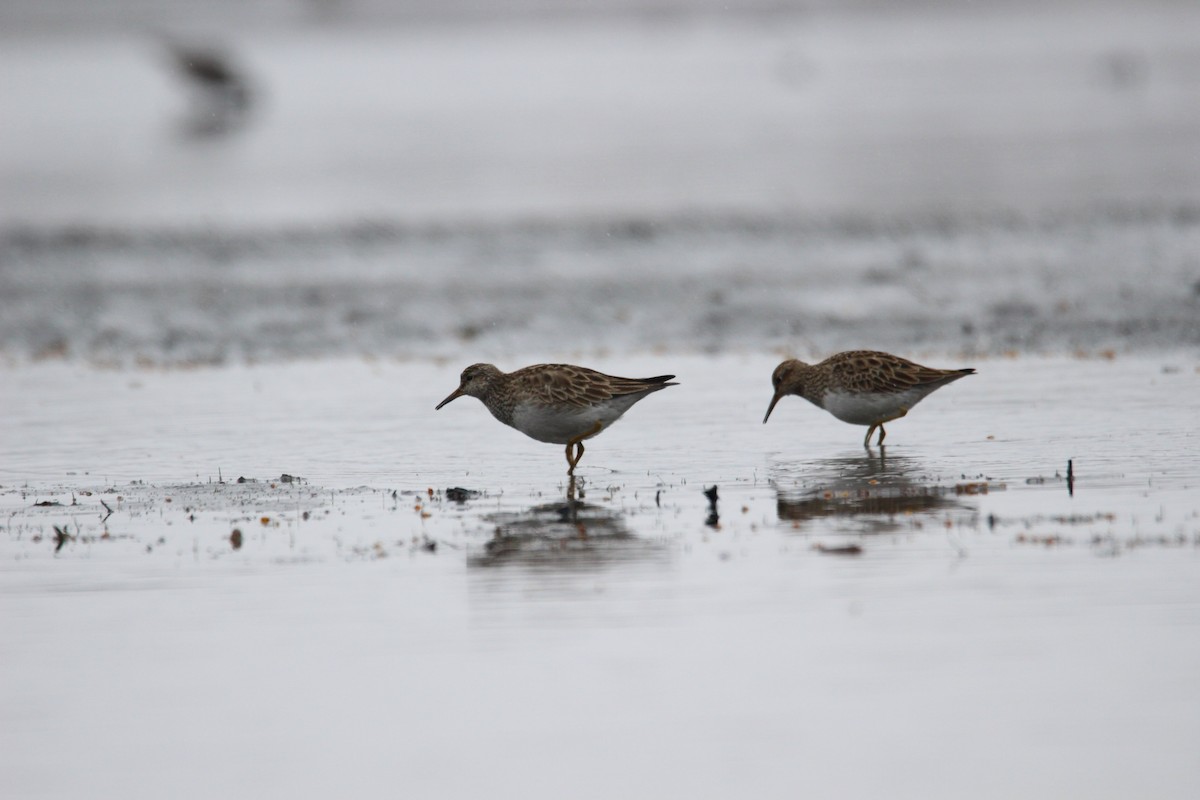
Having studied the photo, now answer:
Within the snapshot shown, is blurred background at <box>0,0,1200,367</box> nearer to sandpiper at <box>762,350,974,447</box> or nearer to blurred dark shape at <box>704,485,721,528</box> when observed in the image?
sandpiper at <box>762,350,974,447</box>

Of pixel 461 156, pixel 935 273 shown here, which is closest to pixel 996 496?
pixel 935 273

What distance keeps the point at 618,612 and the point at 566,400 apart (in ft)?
13.2

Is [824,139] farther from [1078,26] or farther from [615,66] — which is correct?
[1078,26]

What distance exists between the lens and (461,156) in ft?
125

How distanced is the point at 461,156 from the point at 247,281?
14.2 meters

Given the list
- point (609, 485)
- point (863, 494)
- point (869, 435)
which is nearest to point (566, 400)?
point (609, 485)

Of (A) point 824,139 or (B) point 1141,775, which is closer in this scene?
(B) point 1141,775

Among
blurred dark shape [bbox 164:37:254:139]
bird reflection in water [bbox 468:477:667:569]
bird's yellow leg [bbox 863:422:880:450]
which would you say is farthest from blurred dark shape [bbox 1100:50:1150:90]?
bird reflection in water [bbox 468:477:667:569]

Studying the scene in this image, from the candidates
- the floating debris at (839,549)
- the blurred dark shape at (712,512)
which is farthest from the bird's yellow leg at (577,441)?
the floating debris at (839,549)

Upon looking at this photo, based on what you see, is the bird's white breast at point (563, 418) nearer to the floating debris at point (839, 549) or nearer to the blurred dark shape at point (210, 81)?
the floating debris at point (839, 549)

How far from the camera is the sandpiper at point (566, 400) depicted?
12.0 meters

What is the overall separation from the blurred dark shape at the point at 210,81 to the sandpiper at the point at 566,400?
39.7 metres

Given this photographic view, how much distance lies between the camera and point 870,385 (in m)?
12.6

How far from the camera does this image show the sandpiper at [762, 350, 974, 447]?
41.5 feet
